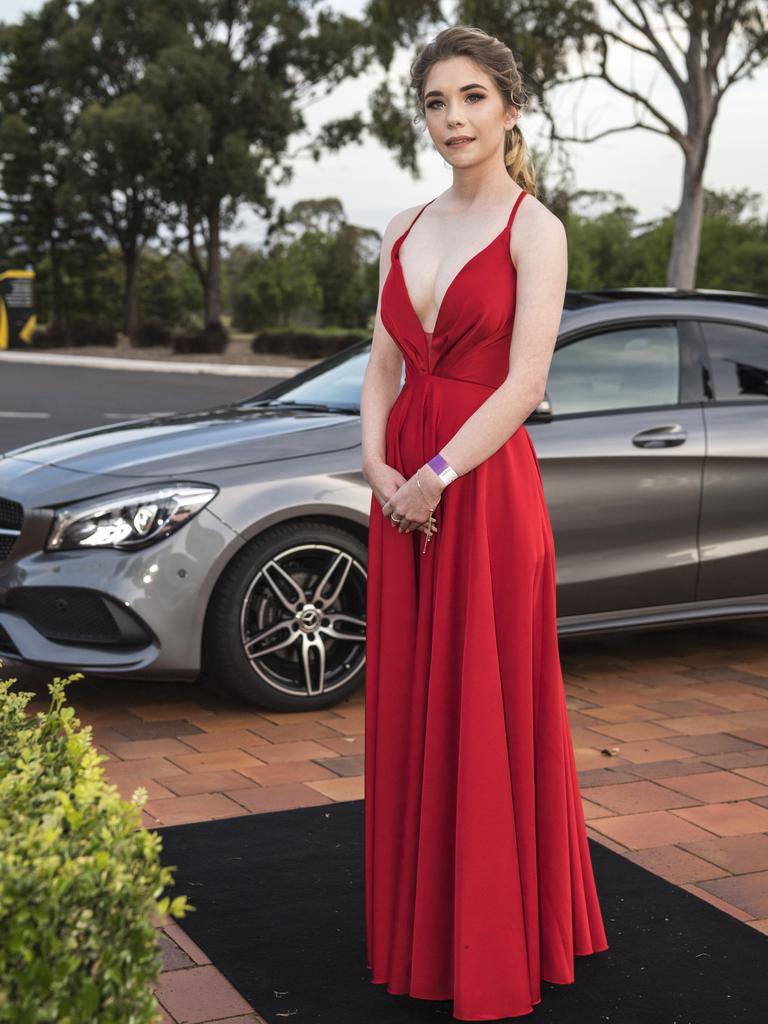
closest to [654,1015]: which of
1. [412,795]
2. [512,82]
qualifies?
[412,795]

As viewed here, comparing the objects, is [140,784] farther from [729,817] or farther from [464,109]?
[464,109]

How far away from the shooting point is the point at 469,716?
8.77 feet

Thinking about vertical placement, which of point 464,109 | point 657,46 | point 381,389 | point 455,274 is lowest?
point 381,389

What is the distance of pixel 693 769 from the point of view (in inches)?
179

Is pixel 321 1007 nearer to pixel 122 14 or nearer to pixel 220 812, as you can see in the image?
pixel 220 812

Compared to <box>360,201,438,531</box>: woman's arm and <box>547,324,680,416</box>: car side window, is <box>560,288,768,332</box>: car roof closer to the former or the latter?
<box>547,324,680,416</box>: car side window

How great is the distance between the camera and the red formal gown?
267 cm

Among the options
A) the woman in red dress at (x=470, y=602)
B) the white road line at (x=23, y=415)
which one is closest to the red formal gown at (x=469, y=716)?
the woman in red dress at (x=470, y=602)

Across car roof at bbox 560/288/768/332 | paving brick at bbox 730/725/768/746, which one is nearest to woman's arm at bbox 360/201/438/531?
car roof at bbox 560/288/768/332

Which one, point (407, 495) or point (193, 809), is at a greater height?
point (407, 495)

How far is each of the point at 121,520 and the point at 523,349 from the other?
2.41m

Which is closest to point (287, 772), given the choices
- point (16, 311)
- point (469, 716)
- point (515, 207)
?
point (469, 716)

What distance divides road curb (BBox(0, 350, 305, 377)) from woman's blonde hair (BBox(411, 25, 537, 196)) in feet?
82.1

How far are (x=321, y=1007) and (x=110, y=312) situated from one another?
61.9 meters
